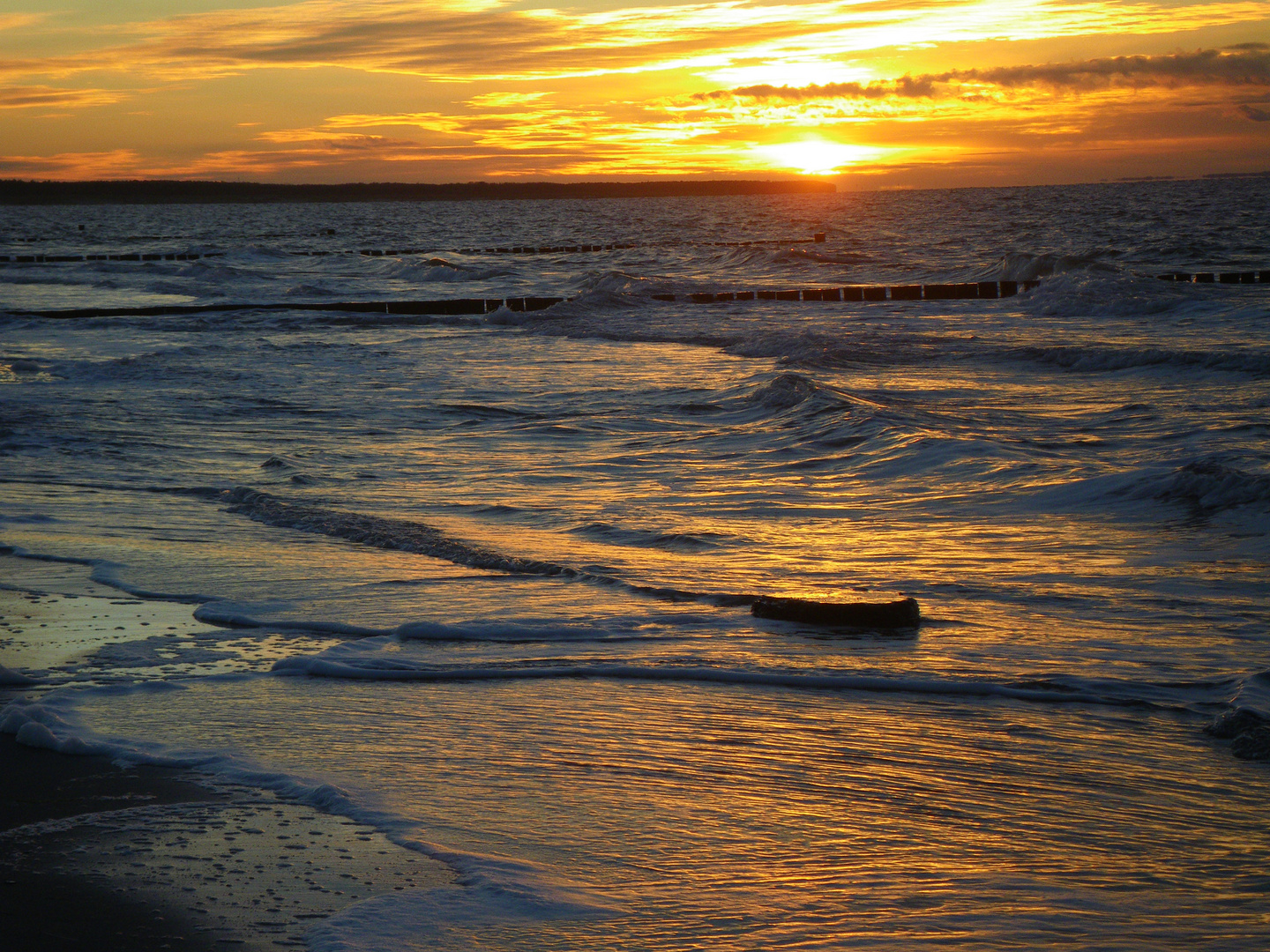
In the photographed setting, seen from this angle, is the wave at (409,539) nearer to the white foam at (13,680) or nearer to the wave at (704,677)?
the wave at (704,677)

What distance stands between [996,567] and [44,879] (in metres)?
4.80

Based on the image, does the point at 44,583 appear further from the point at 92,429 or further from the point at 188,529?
the point at 92,429

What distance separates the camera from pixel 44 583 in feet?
19.3

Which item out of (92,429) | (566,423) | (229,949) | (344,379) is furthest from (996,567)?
(344,379)

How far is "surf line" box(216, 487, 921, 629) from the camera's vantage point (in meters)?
5.18

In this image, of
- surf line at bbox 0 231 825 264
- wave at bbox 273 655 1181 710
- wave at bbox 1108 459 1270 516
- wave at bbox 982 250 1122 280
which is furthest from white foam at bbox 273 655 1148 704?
surf line at bbox 0 231 825 264

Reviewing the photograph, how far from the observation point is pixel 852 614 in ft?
17.0

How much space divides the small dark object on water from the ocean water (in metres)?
0.15

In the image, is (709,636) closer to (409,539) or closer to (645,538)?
(645,538)

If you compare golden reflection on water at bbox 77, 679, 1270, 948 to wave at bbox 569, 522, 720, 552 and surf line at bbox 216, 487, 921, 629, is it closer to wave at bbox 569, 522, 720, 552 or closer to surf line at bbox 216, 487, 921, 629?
surf line at bbox 216, 487, 921, 629

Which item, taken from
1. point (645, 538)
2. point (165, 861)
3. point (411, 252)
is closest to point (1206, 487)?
point (645, 538)

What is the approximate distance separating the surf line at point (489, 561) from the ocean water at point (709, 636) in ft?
0.15

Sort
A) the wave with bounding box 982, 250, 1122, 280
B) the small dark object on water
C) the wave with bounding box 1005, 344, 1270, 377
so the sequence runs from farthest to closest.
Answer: the wave with bounding box 982, 250, 1122, 280 < the wave with bounding box 1005, 344, 1270, 377 < the small dark object on water

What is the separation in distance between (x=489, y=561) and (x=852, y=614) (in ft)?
6.95
